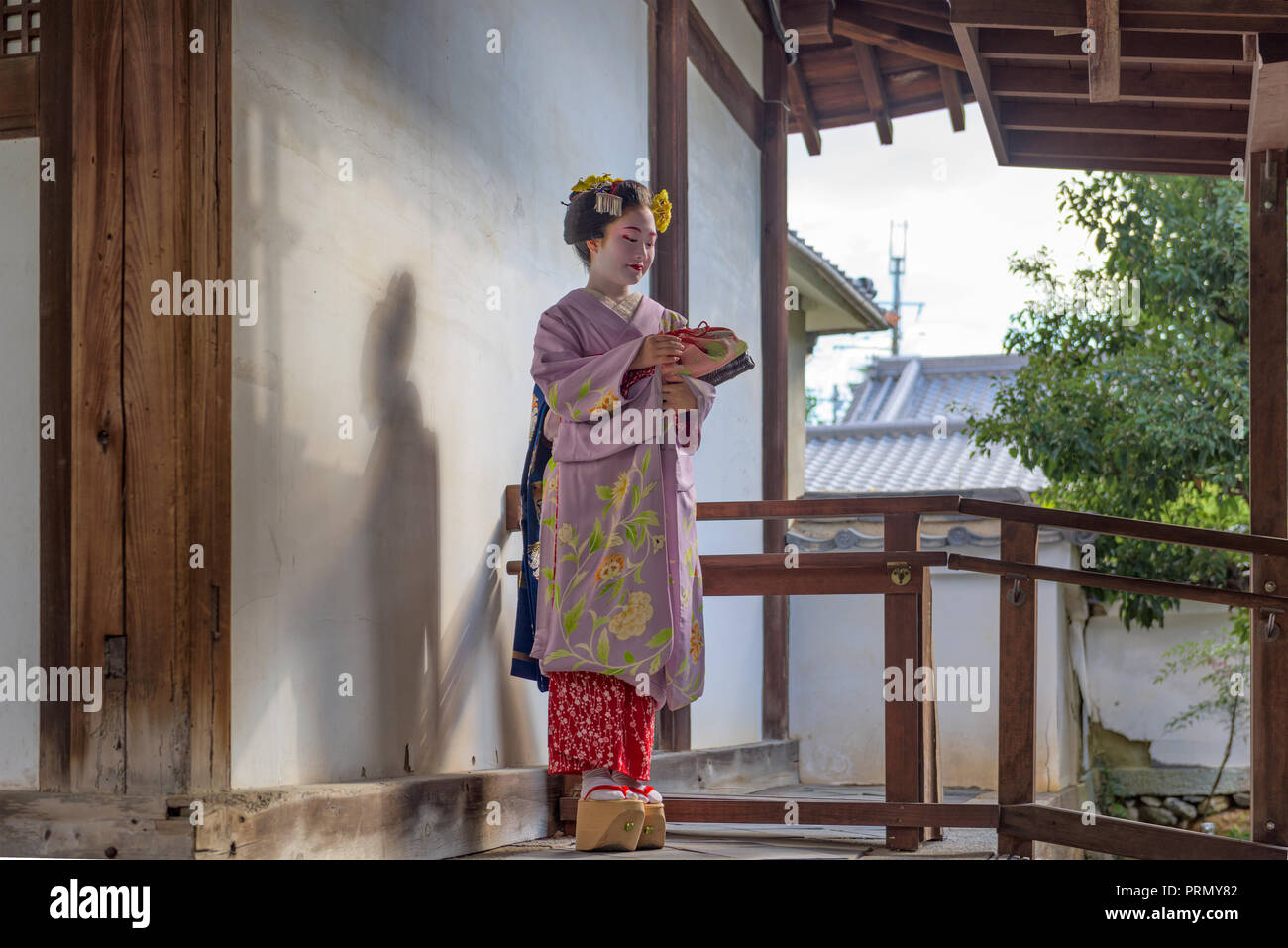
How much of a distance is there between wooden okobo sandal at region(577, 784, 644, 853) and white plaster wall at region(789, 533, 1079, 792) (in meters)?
6.34

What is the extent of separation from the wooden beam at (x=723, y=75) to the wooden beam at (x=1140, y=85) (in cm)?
242

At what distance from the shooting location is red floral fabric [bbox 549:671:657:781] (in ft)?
12.6

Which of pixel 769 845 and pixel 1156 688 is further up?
pixel 769 845

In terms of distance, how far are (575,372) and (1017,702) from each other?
63.4 inches

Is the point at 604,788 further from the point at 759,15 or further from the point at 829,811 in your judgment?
the point at 759,15

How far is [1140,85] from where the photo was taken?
4.97 m

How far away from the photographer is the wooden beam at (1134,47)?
179 inches

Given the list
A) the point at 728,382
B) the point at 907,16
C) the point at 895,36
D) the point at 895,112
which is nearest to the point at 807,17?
the point at 895,36

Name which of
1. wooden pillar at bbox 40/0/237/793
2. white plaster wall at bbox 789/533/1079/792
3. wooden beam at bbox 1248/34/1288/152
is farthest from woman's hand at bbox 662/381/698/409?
white plaster wall at bbox 789/533/1079/792
